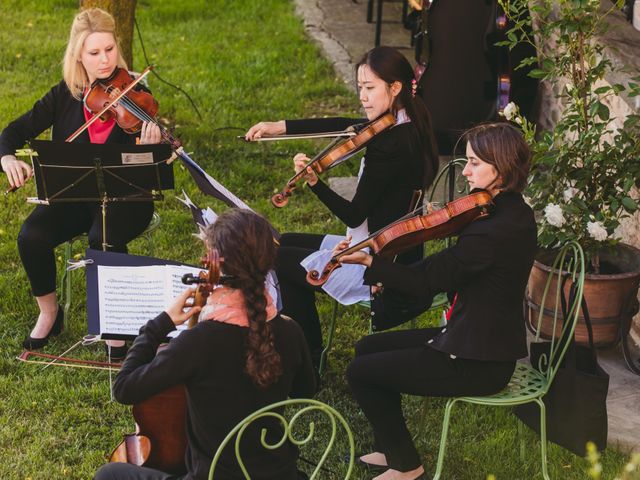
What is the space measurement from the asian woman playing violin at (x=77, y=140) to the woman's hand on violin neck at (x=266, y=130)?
44cm

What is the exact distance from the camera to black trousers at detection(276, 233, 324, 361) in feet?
11.7

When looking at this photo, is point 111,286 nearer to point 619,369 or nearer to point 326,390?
point 326,390

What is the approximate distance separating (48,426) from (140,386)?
4.21 ft

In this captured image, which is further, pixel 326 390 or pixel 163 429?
pixel 326 390

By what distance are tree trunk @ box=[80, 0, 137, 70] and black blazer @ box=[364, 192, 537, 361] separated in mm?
3142

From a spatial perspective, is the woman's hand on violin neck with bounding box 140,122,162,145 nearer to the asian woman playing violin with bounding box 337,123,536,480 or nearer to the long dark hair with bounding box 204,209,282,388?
the asian woman playing violin with bounding box 337,123,536,480

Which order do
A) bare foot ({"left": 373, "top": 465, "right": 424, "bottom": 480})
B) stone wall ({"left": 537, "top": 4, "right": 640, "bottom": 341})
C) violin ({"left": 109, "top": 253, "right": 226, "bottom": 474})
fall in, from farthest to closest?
stone wall ({"left": 537, "top": 4, "right": 640, "bottom": 341}) < bare foot ({"left": 373, "top": 465, "right": 424, "bottom": 480}) < violin ({"left": 109, "top": 253, "right": 226, "bottom": 474})

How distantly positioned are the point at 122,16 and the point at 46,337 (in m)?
2.29

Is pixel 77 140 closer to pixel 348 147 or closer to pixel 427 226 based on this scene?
pixel 348 147

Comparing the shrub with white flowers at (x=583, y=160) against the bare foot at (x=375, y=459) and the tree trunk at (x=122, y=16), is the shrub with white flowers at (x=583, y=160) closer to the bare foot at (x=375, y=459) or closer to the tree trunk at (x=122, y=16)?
the bare foot at (x=375, y=459)

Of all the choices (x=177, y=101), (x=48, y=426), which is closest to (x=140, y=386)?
(x=48, y=426)

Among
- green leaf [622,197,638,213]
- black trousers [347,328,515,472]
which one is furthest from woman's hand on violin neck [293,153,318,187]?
green leaf [622,197,638,213]

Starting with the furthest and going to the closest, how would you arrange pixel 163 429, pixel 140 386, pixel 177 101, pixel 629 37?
pixel 177 101 < pixel 629 37 < pixel 163 429 < pixel 140 386

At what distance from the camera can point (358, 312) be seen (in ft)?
14.0
